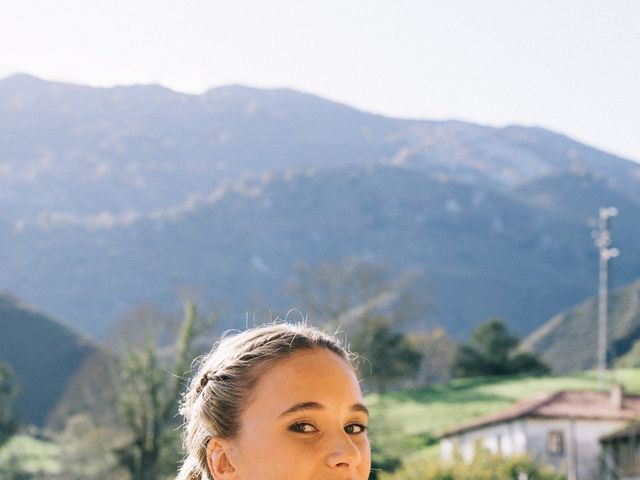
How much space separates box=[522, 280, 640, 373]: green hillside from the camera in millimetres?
150125

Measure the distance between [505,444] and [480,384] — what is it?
35.4 metres

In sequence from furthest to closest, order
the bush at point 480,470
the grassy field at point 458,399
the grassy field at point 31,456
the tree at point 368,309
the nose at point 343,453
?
the tree at point 368,309 < the grassy field at point 458,399 < the grassy field at point 31,456 < the bush at point 480,470 < the nose at point 343,453

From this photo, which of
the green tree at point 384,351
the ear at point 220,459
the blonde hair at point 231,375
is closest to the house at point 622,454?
the green tree at point 384,351

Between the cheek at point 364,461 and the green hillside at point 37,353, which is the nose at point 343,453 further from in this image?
the green hillside at point 37,353

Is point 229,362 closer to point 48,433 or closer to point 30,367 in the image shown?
point 48,433

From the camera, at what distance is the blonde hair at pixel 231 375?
91.5 inches

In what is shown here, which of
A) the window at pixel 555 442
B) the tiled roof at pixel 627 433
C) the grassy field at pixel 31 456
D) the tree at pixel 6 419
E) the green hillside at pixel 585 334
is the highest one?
the green hillside at pixel 585 334

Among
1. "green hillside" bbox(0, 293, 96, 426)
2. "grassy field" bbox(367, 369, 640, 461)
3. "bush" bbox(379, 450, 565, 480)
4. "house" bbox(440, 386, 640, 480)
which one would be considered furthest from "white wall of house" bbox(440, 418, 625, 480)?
"green hillside" bbox(0, 293, 96, 426)

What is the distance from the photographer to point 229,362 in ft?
7.86

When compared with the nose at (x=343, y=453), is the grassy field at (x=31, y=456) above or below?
below

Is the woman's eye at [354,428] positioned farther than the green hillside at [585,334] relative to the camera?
No

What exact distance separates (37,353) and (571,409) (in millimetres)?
67395

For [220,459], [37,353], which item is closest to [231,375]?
[220,459]

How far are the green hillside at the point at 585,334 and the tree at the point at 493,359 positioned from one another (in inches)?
1385
